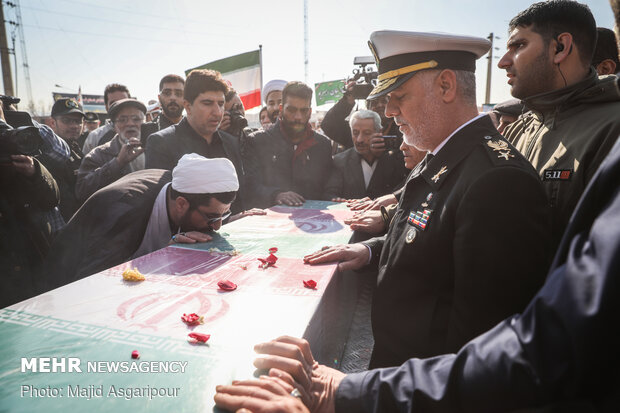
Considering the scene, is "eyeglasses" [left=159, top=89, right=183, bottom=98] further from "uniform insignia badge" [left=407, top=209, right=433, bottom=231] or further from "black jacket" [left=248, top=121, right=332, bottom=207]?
"uniform insignia badge" [left=407, top=209, right=433, bottom=231]

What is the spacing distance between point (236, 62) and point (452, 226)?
8101mm

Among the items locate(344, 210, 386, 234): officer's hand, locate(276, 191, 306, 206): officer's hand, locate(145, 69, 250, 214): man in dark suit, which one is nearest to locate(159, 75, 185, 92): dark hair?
locate(145, 69, 250, 214): man in dark suit

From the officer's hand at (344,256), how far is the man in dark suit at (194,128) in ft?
7.60

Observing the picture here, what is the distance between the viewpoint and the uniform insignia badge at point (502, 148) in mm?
1287

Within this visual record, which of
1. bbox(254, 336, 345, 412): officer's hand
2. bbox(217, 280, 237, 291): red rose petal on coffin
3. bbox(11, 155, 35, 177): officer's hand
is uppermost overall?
bbox(11, 155, 35, 177): officer's hand

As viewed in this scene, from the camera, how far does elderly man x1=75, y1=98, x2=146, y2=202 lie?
3.94 m

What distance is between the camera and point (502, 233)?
113 cm

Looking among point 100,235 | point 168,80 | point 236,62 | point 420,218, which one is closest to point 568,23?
point 420,218

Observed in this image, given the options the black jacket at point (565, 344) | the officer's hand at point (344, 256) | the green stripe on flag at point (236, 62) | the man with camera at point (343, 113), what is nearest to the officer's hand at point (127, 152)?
the officer's hand at point (344, 256)

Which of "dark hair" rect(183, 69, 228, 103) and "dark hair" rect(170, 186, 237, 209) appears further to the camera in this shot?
"dark hair" rect(183, 69, 228, 103)

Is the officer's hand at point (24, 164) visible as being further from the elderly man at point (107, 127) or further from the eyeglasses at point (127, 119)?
the elderly man at point (107, 127)

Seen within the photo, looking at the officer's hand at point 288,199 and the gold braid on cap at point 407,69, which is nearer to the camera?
the gold braid on cap at point 407,69

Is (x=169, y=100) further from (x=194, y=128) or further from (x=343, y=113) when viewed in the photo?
(x=343, y=113)

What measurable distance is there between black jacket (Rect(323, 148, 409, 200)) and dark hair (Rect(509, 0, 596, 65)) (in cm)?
256
